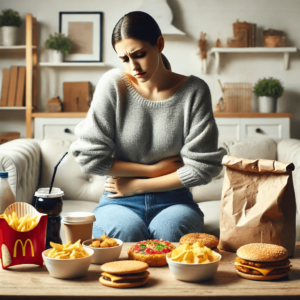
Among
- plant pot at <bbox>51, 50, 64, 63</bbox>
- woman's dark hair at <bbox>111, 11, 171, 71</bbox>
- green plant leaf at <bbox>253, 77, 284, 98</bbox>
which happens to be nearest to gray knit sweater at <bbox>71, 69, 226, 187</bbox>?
woman's dark hair at <bbox>111, 11, 171, 71</bbox>

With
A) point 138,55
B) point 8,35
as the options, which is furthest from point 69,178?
point 8,35

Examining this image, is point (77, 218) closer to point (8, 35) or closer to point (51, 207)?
point (51, 207)

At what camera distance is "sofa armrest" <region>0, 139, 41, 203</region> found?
6.45 feet

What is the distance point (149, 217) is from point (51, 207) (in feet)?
1.57

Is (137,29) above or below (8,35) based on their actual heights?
below

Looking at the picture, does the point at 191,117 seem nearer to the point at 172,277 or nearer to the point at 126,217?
the point at 126,217

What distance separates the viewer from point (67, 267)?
0.84 m

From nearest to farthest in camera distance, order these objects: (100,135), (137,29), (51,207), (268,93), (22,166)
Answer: (51,207) < (137,29) < (100,135) < (22,166) < (268,93)

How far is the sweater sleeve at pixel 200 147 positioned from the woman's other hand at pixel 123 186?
0.55 ft

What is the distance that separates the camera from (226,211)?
1.05m

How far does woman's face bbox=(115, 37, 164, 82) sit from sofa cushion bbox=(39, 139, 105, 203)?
120 centimetres

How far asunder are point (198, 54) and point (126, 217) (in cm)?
310

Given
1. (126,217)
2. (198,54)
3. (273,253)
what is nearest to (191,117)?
(126,217)

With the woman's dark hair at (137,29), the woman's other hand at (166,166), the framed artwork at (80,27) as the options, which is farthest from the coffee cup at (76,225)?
the framed artwork at (80,27)
